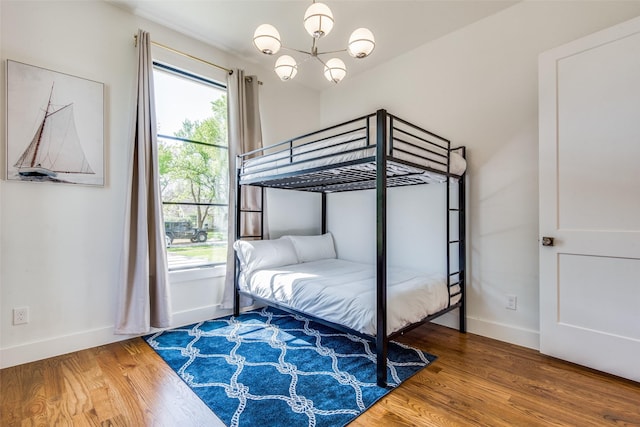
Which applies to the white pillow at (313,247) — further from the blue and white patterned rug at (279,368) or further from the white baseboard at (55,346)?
the white baseboard at (55,346)

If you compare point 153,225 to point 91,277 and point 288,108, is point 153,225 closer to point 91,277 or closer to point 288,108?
point 91,277

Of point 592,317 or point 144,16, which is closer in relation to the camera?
point 592,317

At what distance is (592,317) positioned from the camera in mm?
1932

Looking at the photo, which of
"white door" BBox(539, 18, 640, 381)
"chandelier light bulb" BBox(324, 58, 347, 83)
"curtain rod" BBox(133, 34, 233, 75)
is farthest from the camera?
"curtain rod" BBox(133, 34, 233, 75)

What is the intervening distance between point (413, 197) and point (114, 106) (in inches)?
111

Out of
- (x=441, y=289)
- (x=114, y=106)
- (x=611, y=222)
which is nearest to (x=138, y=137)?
(x=114, y=106)

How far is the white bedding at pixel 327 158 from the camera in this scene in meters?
1.96

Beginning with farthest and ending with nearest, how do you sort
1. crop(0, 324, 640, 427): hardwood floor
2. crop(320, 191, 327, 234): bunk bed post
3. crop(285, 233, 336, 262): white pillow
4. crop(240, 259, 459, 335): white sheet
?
crop(320, 191, 327, 234): bunk bed post, crop(285, 233, 336, 262): white pillow, crop(240, 259, 459, 335): white sheet, crop(0, 324, 640, 427): hardwood floor

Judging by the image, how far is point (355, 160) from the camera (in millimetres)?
1935

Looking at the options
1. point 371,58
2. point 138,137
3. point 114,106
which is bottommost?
point 138,137

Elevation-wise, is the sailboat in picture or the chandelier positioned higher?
the chandelier

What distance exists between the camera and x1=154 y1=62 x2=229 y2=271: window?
2801 millimetres

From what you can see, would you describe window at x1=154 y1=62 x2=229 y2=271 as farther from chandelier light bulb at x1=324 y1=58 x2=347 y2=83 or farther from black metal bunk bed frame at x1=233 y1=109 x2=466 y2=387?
chandelier light bulb at x1=324 y1=58 x2=347 y2=83

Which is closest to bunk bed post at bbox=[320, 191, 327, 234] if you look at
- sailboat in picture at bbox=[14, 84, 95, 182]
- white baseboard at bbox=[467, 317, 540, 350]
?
white baseboard at bbox=[467, 317, 540, 350]
